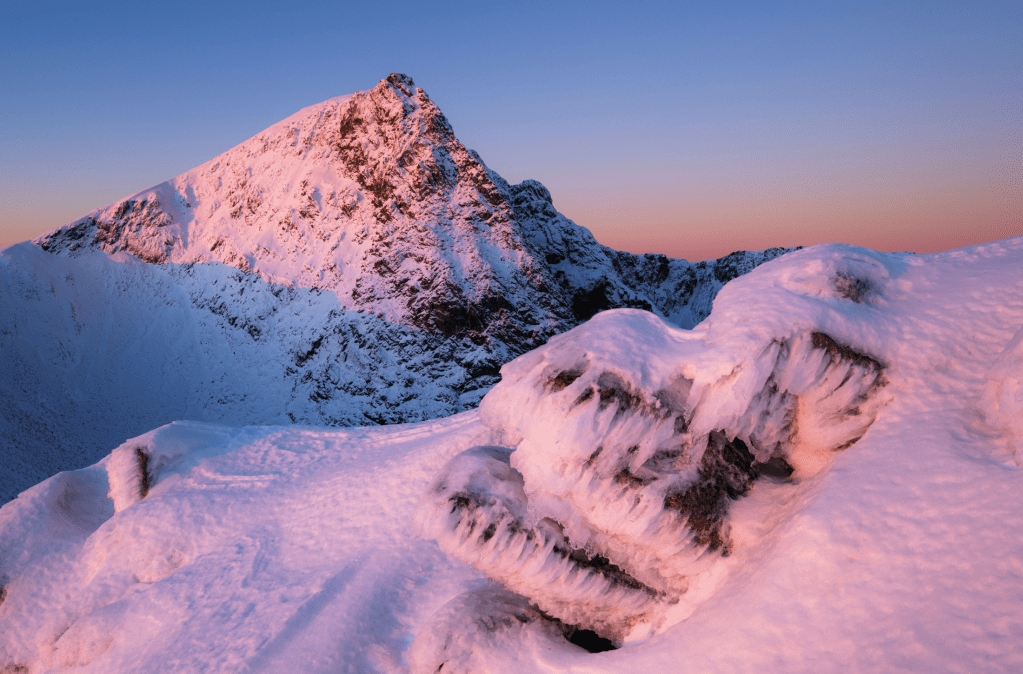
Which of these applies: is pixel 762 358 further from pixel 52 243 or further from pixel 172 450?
pixel 52 243

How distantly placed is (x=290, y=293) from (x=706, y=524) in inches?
2027

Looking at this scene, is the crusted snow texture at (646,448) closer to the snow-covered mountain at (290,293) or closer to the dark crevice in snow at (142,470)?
the dark crevice in snow at (142,470)

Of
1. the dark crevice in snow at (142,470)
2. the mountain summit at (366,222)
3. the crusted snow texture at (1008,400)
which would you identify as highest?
the mountain summit at (366,222)

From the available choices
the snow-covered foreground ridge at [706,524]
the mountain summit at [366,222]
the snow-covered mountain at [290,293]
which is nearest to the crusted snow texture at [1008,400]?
the snow-covered foreground ridge at [706,524]

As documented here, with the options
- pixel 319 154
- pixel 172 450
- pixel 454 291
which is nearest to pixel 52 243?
pixel 319 154

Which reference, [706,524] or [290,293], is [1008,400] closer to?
[706,524]

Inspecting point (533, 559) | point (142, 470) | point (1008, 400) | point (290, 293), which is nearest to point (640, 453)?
point (533, 559)

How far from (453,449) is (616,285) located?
208ft

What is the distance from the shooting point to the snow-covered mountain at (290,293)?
131 feet

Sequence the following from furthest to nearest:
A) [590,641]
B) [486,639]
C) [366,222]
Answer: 1. [366,222]
2. [590,641]
3. [486,639]

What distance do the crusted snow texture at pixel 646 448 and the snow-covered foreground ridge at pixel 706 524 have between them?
0.02 metres

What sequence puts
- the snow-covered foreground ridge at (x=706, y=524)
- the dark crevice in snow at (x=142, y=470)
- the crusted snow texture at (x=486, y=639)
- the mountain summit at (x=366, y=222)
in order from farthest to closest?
the mountain summit at (x=366, y=222) → the dark crevice in snow at (x=142, y=470) → the crusted snow texture at (x=486, y=639) → the snow-covered foreground ridge at (x=706, y=524)

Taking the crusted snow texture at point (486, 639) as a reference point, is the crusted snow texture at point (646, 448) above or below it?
above

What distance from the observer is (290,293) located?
4966 centimetres
